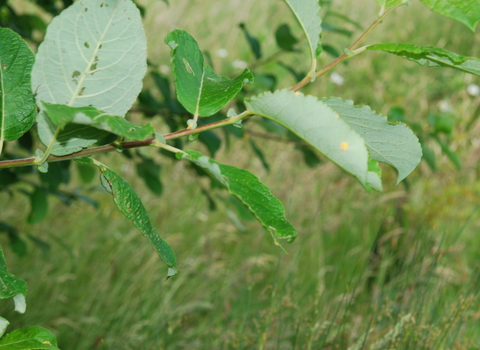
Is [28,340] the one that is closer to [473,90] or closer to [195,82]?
[195,82]

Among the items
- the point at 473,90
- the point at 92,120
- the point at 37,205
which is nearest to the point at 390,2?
the point at 92,120

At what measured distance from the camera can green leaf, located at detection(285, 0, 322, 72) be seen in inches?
17.8

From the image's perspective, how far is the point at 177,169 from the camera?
9.03 feet

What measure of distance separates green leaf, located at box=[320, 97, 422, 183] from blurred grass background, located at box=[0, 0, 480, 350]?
750 mm

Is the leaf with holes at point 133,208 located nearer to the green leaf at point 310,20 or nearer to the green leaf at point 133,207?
the green leaf at point 133,207

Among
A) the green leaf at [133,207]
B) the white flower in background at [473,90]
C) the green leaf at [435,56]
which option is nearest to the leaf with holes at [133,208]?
the green leaf at [133,207]

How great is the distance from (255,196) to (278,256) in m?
1.61

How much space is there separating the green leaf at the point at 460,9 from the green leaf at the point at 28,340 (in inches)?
16.2

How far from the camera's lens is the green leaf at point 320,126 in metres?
0.33

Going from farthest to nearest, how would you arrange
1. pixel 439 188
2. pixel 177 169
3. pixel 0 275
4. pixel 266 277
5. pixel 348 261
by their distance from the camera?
1. pixel 439 188
2. pixel 177 169
3. pixel 348 261
4. pixel 266 277
5. pixel 0 275

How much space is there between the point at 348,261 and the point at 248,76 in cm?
221

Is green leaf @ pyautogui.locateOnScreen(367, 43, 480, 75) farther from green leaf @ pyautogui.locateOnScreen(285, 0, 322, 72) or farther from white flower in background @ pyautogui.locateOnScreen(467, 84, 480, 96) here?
white flower in background @ pyautogui.locateOnScreen(467, 84, 480, 96)

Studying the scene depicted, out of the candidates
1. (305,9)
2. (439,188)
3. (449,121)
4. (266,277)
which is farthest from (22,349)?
(439,188)

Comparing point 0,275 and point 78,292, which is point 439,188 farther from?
point 0,275
